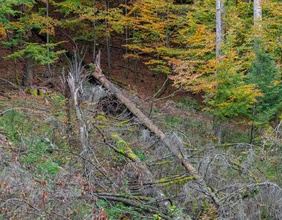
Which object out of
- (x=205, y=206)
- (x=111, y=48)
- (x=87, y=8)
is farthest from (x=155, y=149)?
(x=111, y=48)

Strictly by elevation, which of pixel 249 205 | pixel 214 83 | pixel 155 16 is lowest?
pixel 249 205

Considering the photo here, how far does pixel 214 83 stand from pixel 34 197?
9.63 m

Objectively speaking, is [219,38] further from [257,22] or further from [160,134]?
[160,134]

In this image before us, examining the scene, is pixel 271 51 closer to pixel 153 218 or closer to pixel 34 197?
pixel 153 218

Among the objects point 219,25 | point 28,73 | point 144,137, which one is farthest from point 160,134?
point 28,73

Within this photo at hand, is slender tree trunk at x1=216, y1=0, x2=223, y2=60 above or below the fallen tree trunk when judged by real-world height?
above

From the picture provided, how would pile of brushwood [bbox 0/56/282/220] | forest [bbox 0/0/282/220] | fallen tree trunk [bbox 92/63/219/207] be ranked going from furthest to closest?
fallen tree trunk [bbox 92/63/219/207] → forest [bbox 0/0/282/220] → pile of brushwood [bbox 0/56/282/220]

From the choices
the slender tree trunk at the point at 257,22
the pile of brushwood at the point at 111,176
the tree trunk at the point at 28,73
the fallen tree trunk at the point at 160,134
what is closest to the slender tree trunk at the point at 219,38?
the slender tree trunk at the point at 257,22

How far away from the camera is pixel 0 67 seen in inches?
688

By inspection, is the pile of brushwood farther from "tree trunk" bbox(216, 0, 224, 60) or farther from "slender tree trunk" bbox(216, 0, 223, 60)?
"tree trunk" bbox(216, 0, 224, 60)

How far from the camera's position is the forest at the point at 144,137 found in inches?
224

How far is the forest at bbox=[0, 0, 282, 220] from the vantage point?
18.6ft

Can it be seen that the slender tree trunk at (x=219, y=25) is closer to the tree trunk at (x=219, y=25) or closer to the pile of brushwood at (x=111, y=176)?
the tree trunk at (x=219, y=25)

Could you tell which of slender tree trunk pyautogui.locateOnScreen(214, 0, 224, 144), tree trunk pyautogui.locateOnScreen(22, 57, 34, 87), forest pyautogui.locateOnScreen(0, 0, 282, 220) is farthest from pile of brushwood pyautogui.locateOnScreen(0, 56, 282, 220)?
tree trunk pyautogui.locateOnScreen(22, 57, 34, 87)
